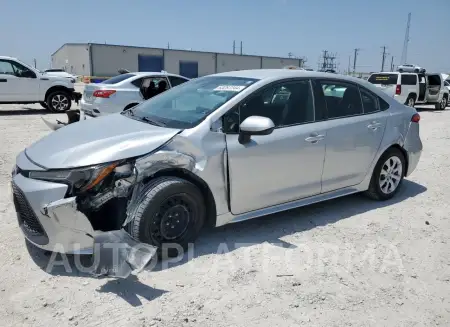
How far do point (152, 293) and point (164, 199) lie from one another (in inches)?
27.8

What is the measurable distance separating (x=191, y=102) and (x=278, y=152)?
977 mm

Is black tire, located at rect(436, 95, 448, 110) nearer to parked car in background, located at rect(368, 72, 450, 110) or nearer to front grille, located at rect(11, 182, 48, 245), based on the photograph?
parked car in background, located at rect(368, 72, 450, 110)

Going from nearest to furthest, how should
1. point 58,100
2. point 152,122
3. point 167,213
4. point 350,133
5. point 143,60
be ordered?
point 167,213
point 152,122
point 350,133
point 58,100
point 143,60

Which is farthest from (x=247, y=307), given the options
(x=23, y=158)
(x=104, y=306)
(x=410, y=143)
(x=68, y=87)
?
(x=68, y=87)

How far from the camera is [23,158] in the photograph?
320 centimetres

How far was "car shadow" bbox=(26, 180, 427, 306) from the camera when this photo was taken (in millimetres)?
2861

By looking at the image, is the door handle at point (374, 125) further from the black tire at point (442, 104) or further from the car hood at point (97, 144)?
the black tire at point (442, 104)

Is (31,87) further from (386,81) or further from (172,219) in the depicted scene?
(386,81)

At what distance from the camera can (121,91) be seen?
30.3 ft

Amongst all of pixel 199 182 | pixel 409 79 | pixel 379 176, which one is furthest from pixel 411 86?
pixel 199 182

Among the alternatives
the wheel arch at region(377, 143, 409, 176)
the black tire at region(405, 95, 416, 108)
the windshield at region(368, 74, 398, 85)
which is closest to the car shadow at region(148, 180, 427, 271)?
the wheel arch at region(377, 143, 409, 176)

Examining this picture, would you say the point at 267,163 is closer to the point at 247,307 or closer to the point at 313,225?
the point at 313,225

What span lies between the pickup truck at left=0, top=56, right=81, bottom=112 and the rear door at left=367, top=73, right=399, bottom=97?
1235cm

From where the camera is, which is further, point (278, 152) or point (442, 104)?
point (442, 104)
